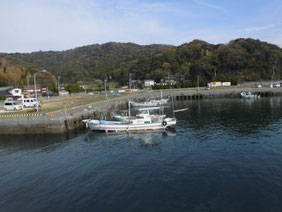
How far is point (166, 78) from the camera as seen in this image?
475 ft

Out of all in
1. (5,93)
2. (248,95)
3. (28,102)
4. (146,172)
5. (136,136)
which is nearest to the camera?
(146,172)

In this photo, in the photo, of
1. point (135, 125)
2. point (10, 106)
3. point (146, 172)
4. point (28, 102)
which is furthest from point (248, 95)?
point (10, 106)

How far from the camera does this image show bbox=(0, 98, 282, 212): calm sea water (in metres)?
15.8

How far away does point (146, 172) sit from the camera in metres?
20.9

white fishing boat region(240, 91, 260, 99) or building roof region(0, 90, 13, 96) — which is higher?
building roof region(0, 90, 13, 96)

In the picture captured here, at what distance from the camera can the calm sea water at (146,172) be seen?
15.8 meters

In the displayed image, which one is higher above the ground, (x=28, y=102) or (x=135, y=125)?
(x=28, y=102)

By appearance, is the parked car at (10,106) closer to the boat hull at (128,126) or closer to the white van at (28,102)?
the white van at (28,102)

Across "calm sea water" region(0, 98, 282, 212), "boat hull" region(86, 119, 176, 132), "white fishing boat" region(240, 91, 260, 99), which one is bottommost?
"calm sea water" region(0, 98, 282, 212)

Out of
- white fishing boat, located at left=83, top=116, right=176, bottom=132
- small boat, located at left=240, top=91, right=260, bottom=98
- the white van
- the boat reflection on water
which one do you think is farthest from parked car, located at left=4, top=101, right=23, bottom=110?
small boat, located at left=240, top=91, right=260, bottom=98

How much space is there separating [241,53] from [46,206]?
152m

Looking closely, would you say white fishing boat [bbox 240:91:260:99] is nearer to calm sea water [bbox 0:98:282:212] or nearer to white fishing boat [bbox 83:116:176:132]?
calm sea water [bbox 0:98:282:212]

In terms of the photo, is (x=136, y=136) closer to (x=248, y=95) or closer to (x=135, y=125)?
(x=135, y=125)

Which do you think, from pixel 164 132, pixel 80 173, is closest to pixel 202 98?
pixel 164 132
